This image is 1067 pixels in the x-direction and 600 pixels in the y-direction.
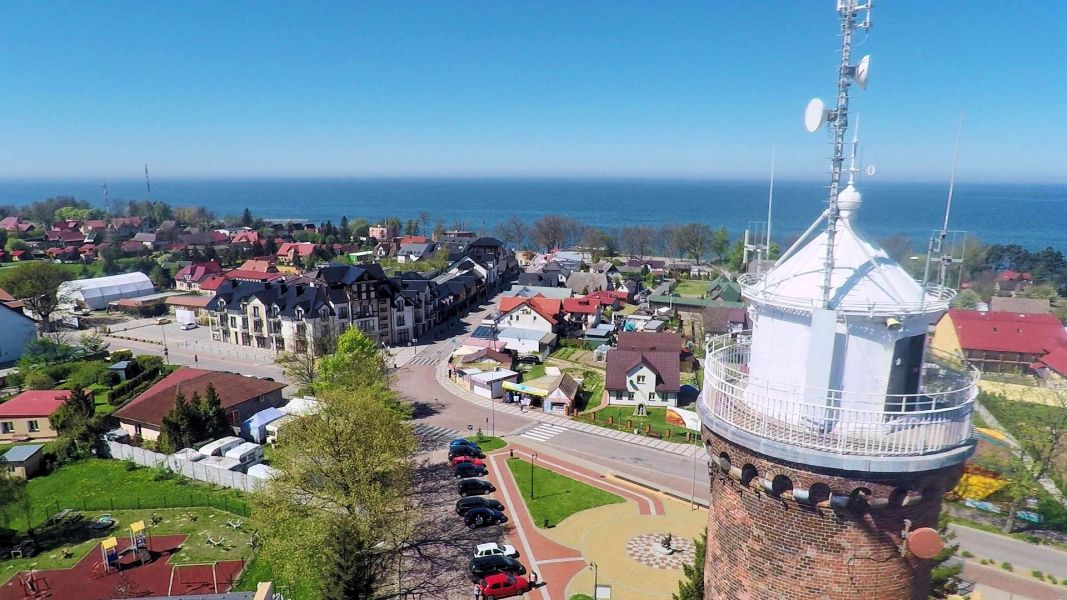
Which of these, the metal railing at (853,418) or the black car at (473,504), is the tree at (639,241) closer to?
the black car at (473,504)

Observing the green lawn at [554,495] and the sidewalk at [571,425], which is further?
the sidewalk at [571,425]

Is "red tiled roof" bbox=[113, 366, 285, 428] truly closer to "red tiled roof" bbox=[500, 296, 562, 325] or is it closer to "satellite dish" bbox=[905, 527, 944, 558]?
"red tiled roof" bbox=[500, 296, 562, 325]

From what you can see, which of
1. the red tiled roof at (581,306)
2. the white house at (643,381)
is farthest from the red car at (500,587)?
the red tiled roof at (581,306)

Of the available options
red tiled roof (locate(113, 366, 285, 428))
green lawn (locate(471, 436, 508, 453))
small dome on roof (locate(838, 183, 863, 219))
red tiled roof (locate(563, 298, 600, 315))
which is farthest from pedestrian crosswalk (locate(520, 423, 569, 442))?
small dome on roof (locate(838, 183, 863, 219))

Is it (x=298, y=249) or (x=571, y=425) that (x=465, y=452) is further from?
(x=298, y=249)

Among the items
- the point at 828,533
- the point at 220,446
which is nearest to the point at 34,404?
the point at 220,446
